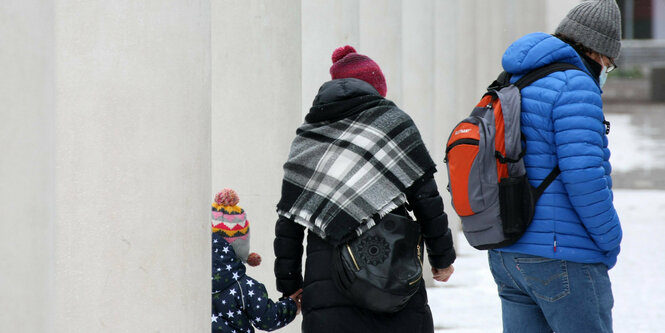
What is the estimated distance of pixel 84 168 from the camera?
10.6 feet

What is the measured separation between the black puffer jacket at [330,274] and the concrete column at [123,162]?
20.9 inches

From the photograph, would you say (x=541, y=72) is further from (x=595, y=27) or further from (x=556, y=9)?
(x=556, y=9)

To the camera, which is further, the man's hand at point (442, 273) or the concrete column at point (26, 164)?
the man's hand at point (442, 273)

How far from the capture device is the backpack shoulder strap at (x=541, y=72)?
4164 millimetres

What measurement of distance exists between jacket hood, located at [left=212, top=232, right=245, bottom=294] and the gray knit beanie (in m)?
1.57

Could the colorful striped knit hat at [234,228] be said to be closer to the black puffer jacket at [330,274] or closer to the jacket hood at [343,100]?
the black puffer jacket at [330,274]

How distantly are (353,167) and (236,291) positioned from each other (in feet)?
2.30

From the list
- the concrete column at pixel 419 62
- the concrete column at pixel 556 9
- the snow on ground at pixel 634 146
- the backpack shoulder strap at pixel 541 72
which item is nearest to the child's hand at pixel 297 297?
the backpack shoulder strap at pixel 541 72

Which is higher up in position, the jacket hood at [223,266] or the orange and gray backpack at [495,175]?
the orange and gray backpack at [495,175]

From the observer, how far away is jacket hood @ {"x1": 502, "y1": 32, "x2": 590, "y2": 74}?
13.7 feet

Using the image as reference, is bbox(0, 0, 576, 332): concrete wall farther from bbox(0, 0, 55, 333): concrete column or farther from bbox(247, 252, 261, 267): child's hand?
bbox(247, 252, 261, 267): child's hand

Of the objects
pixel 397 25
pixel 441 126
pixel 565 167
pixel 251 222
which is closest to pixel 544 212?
pixel 565 167

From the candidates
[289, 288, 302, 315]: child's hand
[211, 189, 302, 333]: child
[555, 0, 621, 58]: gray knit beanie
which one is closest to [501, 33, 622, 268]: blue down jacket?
[555, 0, 621, 58]: gray knit beanie

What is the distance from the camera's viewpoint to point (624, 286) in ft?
30.2
